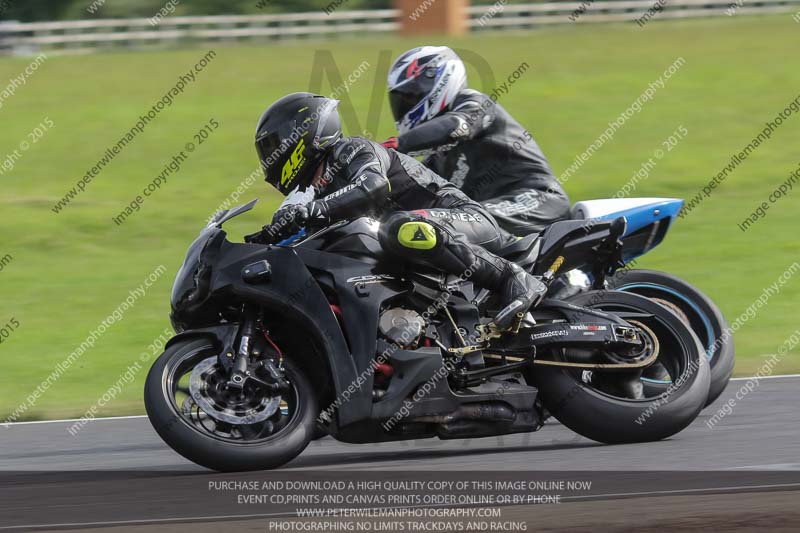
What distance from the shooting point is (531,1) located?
47781 millimetres

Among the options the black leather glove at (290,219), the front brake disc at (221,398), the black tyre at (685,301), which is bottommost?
the black tyre at (685,301)

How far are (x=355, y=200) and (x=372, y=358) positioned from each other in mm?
Answer: 757

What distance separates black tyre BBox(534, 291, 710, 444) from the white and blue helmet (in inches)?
77.3

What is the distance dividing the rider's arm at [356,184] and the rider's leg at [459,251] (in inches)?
5.9

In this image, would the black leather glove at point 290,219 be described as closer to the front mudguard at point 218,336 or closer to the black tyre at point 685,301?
the front mudguard at point 218,336

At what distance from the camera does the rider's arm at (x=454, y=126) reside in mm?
7445

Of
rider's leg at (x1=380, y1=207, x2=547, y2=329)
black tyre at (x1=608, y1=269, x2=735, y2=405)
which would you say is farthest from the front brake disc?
black tyre at (x1=608, y1=269, x2=735, y2=405)

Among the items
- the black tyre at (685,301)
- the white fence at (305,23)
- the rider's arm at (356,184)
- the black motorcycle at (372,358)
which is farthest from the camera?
the white fence at (305,23)

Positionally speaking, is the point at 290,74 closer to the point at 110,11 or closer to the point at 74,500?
the point at 110,11

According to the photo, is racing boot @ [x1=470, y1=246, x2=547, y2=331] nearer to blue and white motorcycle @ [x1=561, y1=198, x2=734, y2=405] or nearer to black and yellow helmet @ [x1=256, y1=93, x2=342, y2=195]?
blue and white motorcycle @ [x1=561, y1=198, x2=734, y2=405]

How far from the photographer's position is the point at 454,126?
7.56 metres

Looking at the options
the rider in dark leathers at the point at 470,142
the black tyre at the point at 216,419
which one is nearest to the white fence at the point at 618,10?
the rider in dark leathers at the point at 470,142

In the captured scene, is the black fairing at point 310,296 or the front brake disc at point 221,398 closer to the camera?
the front brake disc at point 221,398

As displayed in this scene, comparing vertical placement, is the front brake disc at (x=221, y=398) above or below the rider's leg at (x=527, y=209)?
above
